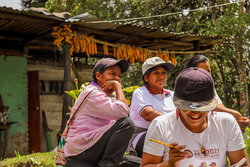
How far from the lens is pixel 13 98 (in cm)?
682

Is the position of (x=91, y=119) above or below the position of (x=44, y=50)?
below

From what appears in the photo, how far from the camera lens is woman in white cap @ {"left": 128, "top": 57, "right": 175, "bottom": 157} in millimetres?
2990

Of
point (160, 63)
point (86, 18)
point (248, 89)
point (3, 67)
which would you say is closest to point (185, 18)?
point (248, 89)

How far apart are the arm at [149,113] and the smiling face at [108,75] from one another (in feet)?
1.42

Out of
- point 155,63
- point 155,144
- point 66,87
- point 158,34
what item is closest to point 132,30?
point 158,34

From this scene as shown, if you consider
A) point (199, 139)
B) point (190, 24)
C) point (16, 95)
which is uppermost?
point (190, 24)

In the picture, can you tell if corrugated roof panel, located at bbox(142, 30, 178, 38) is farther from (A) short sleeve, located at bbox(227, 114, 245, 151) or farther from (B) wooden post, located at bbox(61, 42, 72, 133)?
(A) short sleeve, located at bbox(227, 114, 245, 151)

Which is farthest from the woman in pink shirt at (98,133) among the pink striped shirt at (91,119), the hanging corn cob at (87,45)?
the hanging corn cob at (87,45)

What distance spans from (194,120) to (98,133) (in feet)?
4.08

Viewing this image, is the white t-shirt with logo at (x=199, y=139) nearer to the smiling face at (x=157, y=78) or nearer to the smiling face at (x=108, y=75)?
the smiling face at (x=108, y=75)

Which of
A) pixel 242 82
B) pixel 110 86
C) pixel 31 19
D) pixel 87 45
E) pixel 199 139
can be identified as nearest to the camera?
pixel 199 139

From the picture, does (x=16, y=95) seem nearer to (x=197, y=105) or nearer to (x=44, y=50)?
(x=44, y=50)

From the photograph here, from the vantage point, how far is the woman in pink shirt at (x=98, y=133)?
267cm

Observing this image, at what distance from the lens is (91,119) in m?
2.76
